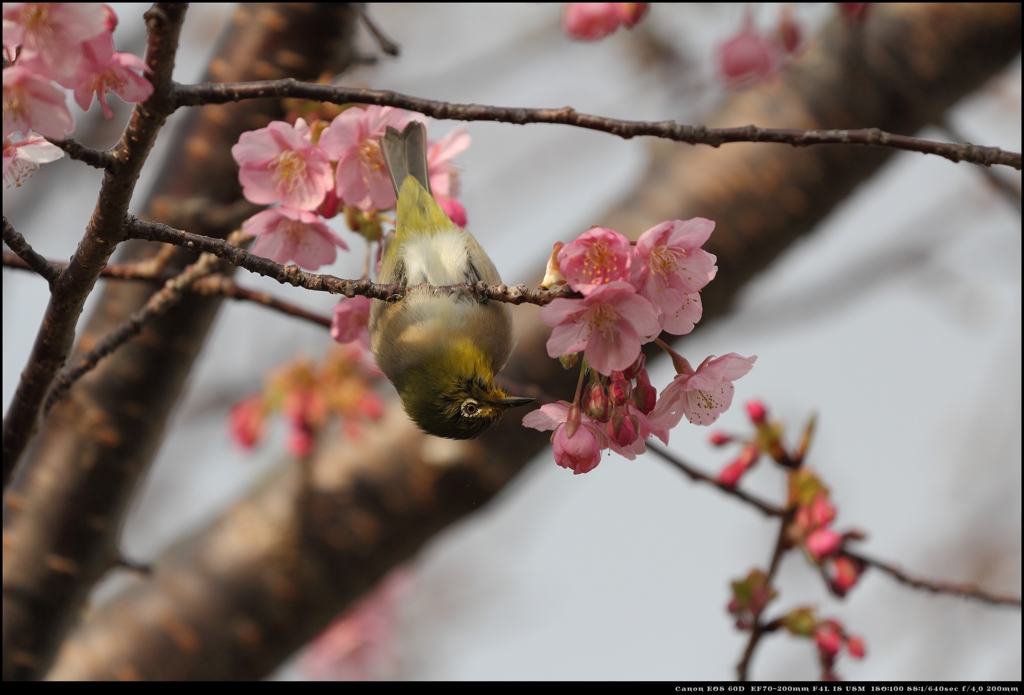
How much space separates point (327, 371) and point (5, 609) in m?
1.65

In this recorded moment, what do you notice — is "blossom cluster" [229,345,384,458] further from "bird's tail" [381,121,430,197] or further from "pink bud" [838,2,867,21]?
"pink bud" [838,2,867,21]

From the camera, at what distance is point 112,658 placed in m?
3.09

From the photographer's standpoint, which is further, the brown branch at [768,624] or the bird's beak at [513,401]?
the brown branch at [768,624]

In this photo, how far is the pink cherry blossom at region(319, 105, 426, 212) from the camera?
1.69 meters

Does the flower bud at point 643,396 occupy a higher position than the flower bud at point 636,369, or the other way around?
the flower bud at point 636,369

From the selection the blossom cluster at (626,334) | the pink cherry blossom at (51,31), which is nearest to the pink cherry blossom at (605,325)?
the blossom cluster at (626,334)

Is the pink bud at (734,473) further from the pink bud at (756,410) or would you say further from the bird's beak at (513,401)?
the bird's beak at (513,401)

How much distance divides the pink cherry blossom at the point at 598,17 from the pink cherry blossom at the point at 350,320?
141 centimetres

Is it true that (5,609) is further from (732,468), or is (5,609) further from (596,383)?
(732,468)

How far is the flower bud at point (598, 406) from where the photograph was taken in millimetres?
1446

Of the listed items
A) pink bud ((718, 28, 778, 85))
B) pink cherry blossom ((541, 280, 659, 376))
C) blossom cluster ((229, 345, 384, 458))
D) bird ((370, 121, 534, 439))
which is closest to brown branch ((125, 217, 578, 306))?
pink cherry blossom ((541, 280, 659, 376))

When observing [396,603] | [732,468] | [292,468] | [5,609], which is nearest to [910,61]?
[732,468]

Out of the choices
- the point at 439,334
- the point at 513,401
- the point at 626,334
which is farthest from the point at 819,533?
the point at 626,334

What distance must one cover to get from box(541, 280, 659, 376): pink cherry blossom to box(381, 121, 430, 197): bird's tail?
0.68 m
